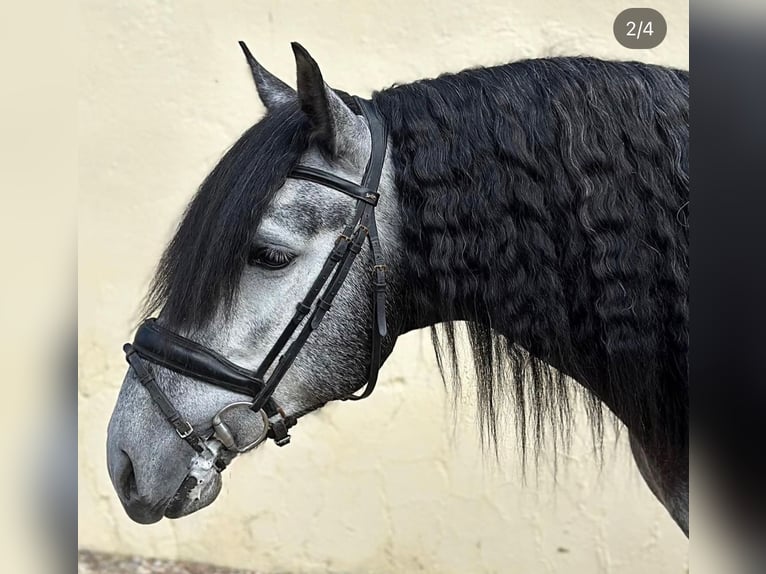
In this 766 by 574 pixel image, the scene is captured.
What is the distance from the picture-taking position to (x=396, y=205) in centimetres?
126

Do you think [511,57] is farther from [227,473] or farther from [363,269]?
[227,473]

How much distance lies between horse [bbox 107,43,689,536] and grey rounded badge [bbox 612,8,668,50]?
175 millimetres

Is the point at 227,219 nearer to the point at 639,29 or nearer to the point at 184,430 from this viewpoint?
the point at 184,430

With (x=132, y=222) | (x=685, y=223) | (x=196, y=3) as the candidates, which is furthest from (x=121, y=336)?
(x=685, y=223)

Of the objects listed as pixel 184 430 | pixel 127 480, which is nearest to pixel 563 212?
pixel 184 430

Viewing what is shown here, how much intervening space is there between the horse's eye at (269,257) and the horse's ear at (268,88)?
12.7 inches

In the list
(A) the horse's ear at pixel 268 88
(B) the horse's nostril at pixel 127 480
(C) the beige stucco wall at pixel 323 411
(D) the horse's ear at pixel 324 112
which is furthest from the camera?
(C) the beige stucco wall at pixel 323 411

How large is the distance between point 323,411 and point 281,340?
1.27 m

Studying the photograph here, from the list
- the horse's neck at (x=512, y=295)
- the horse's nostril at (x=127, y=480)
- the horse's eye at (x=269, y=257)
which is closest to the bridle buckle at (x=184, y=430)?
the horse's nostril at (x=127, y=480)

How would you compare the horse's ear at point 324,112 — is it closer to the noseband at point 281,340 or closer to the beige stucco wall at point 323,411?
the noseband at point 281,340

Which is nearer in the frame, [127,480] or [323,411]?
[127,480]

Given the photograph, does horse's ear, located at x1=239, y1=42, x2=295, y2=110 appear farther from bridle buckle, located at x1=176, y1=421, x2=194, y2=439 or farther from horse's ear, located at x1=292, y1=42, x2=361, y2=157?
bridle buckle, located at x1=176, y1=421, x2=194, y2=439

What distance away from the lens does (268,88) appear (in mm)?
1423

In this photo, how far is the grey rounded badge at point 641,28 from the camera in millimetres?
1426
